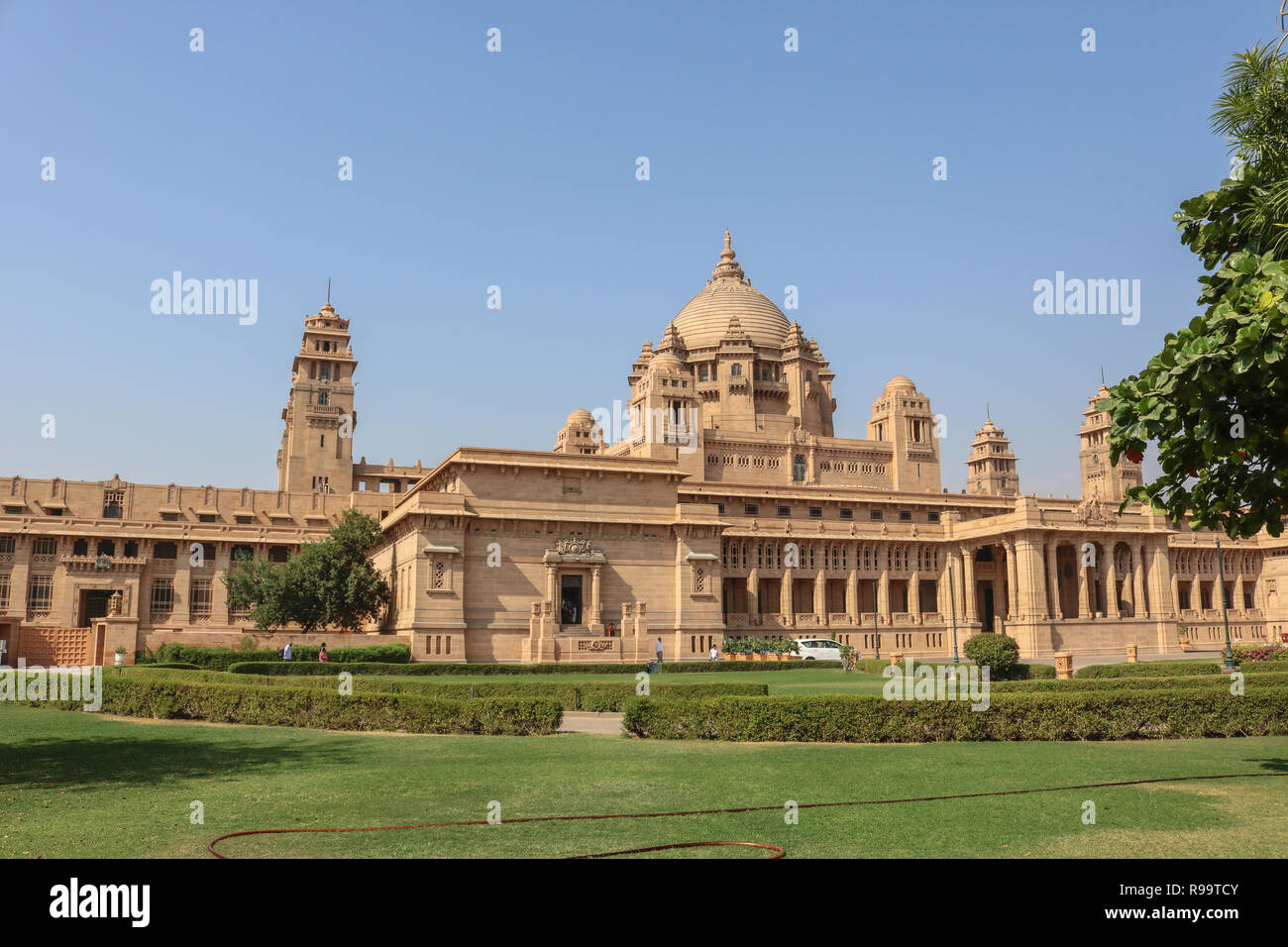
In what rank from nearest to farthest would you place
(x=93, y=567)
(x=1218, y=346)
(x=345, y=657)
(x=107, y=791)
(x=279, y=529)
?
1. (x=1218, y=346)
2. (x=107, y=791)
3. (x=345, y=657)
4. (x=93, y=567)
5. (x=279, y=529)

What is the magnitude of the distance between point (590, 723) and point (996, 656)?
13.1 m

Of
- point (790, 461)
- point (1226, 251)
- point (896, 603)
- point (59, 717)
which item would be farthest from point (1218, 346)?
point (790, 461)

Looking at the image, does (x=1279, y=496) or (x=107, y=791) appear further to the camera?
(x=107, y=791)

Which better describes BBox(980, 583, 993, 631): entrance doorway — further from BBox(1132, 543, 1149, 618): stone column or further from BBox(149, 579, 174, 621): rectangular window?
BBox(149, 579, 174, 621): rectangular window

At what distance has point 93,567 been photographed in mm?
57531

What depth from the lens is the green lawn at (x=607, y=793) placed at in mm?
9383

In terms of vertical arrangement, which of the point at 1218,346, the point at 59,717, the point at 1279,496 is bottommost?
the point at 59,717

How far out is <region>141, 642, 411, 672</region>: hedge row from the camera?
34.8 metres

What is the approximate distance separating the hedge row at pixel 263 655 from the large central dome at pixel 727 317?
48145 mm

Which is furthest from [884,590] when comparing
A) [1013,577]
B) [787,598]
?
[1013,577]

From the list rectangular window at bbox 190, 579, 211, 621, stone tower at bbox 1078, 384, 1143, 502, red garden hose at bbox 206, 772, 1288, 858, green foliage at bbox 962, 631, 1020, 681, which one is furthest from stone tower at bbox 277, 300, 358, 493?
stone tower at bbox 1078, 384, 1143, 502

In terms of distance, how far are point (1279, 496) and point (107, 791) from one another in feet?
49.6

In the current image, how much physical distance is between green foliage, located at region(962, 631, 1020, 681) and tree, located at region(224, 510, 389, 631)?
3051 cm
